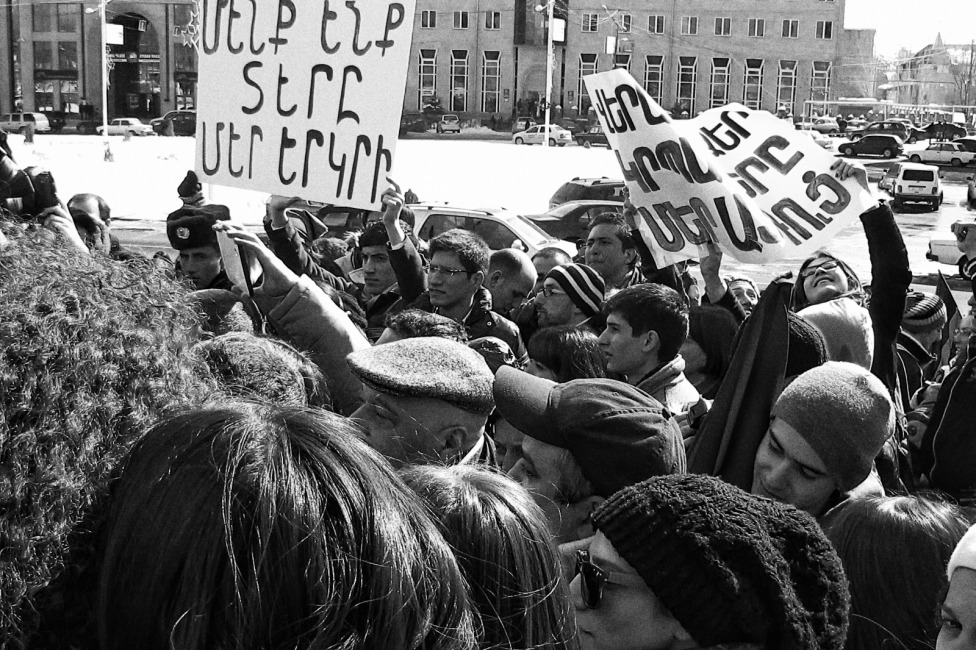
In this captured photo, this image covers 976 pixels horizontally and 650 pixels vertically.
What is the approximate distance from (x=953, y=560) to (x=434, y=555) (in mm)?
1099

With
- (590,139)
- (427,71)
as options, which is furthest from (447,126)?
(427,71)

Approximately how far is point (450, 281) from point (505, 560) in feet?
10.8

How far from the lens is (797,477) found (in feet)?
8.80

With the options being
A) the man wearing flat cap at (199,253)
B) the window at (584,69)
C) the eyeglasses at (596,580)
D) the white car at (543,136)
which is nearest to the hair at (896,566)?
the eyeglasses at (596,580)

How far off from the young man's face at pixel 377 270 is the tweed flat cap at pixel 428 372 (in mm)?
3174

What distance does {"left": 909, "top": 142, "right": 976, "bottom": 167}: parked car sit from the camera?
43500 mm

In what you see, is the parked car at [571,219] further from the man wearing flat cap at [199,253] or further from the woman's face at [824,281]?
the man wearing flat cap at [199,253]

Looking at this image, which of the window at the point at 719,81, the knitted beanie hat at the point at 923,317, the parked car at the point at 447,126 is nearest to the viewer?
the knitted beanie hat at the point at 923,317

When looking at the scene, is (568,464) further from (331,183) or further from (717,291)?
(717,291)

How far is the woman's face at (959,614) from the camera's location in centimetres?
169

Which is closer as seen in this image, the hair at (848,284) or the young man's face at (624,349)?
the young man's face at (624,349)

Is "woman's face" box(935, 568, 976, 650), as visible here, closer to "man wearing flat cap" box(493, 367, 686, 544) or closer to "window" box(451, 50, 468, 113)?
"man wearing flat cap" box(493, 367, 686, 544)

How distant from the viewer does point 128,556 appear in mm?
984

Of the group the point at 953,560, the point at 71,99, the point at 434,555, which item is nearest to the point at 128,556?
the point at 434,555
